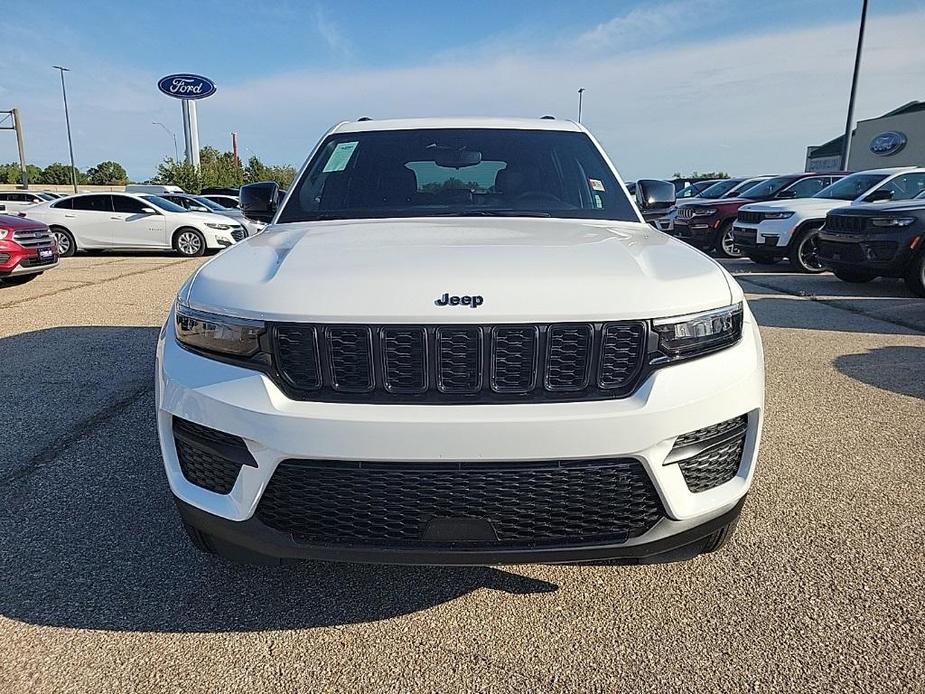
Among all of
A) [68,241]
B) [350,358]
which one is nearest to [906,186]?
[350,358]

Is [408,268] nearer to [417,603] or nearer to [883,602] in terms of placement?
[417,603]

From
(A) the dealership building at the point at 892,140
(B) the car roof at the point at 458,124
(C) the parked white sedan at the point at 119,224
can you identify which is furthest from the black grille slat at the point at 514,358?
(A) the dealership building at the point at 892,140

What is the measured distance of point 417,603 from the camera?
2.34m

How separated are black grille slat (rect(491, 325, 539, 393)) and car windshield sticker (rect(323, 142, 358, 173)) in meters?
1.97

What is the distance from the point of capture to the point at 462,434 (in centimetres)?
182

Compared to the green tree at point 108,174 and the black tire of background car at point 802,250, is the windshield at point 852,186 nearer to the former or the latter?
the black tire of background car at point 802,250

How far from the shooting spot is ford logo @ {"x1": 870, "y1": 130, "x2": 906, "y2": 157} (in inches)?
1342

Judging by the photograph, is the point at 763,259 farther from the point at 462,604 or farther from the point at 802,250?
the point at 462,604

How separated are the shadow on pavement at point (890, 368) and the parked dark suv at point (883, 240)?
3093 mm

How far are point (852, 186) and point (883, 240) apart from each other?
3639 mm

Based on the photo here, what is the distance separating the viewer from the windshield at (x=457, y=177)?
3.21m

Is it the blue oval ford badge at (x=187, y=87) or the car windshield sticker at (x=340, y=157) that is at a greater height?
the blue oval ford badge at (x=187, y=87)

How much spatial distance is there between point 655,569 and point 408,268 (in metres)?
1.48

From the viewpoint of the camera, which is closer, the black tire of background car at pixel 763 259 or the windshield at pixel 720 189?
the black tire of background car at pixel 763 259
